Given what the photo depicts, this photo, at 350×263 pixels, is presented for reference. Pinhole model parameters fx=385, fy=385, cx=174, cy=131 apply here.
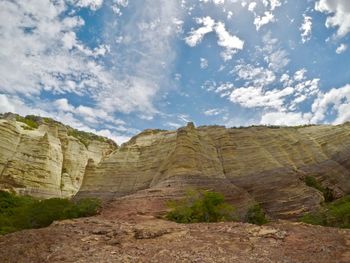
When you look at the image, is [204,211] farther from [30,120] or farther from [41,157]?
[30,120]

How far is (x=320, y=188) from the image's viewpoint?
37.0m

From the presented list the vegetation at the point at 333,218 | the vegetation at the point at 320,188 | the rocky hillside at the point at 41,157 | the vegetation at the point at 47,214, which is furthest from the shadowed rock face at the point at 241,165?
the vegetation at the point at 47,214

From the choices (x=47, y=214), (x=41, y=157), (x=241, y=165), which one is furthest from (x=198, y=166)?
(x=41, y=157)

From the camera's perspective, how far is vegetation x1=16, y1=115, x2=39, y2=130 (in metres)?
59.7

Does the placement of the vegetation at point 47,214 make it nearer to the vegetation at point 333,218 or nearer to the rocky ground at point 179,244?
the rocky ground at point 179,244

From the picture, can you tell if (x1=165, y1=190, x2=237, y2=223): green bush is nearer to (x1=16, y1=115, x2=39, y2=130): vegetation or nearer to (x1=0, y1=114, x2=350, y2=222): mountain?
(x1=0, y1=114, x2=350, y2=222): mountain

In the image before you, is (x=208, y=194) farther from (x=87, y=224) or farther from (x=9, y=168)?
(x=9, y=168)

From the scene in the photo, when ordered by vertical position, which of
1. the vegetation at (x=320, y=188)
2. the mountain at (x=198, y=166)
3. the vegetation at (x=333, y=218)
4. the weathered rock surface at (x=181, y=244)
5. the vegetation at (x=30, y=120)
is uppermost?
the vegetation at (x=30, y=120)

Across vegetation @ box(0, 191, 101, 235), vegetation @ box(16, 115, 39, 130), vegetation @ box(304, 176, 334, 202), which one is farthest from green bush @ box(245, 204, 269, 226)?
vegetation @ box(16, 115, 39, 130)

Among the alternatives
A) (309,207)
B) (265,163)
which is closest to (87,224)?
(309,207)

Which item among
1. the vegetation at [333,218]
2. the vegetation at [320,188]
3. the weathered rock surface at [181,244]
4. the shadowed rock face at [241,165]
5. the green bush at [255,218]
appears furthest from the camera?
the vegetation at [320,188]

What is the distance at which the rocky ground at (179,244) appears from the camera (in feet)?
44.3

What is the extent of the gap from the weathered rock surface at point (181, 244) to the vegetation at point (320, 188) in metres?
20.6

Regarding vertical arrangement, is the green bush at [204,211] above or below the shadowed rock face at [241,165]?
below
